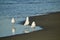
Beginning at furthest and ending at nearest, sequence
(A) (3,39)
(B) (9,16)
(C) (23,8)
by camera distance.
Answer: (C) (23,8)
(B) (9,16)
(A) (3,39)

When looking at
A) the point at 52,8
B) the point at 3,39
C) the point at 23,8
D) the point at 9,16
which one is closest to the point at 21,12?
the point at 23,8

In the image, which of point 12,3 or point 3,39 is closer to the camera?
point 3,39

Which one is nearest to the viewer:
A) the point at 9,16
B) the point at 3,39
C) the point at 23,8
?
the point at 3,39

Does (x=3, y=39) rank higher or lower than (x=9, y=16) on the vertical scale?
higher

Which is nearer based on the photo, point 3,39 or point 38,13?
point 3,39

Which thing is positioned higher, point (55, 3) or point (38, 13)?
point (55, 3)

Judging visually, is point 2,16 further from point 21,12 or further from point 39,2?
point 39,2

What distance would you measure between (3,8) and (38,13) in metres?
1.07

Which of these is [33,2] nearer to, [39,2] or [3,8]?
[39,2]

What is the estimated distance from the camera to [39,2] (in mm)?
3988

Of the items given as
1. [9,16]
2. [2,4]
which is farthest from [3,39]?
[2,4]

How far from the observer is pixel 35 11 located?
3863 millimetres

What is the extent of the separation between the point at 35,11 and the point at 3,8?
38.5 inches

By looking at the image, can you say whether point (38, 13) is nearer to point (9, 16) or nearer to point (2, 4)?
point (9, 16)
